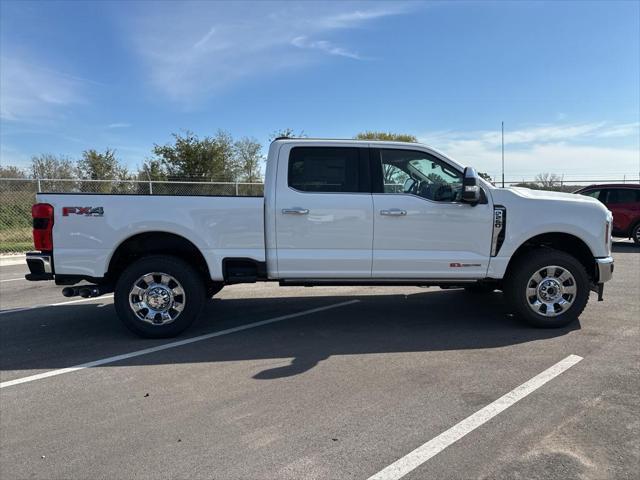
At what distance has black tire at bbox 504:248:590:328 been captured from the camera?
5.10m

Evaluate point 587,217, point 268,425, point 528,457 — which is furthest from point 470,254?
point 268,425

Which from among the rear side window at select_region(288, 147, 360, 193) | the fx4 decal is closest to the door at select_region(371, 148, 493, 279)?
the rear side window at select_region(288, 147, 360, 193)

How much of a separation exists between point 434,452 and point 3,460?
2653mm

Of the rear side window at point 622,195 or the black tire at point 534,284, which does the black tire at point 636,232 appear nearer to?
the rear side window at point 622,195

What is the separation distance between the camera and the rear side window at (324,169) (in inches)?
198

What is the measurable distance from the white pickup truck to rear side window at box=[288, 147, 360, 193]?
0.01 meters

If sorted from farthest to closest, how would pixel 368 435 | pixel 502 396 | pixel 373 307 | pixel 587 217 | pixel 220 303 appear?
pixel 220 303
pixel 373 307
pixel 587 217
pixel 502 396
pixel 368 435

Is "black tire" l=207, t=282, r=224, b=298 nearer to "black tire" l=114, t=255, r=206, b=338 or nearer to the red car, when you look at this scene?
"black tire" l=114, t=255, r=206, b=338

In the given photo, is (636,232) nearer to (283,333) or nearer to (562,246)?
(562,246)

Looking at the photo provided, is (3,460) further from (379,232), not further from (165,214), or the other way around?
(379,232)

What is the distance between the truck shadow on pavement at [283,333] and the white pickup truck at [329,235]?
0.45m

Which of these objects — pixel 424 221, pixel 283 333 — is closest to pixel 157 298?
pixel 283 333

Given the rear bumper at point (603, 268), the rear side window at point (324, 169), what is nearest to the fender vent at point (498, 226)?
the rear bumper at point (603, 268)

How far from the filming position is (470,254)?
509 centimetres
